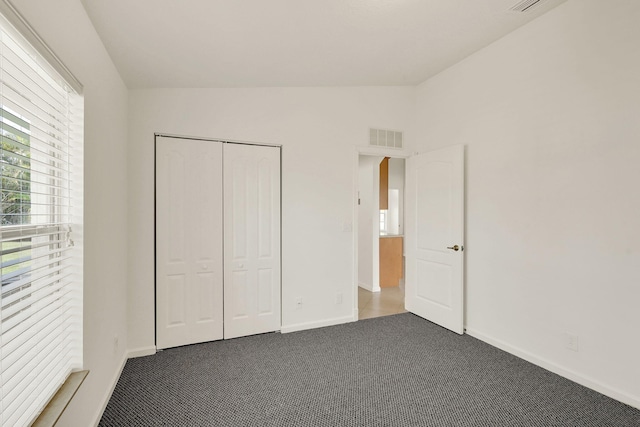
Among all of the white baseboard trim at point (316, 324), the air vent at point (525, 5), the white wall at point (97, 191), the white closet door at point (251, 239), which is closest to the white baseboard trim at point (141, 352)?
the white wall at point (97, 191)

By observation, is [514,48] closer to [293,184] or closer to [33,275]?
[293,184]

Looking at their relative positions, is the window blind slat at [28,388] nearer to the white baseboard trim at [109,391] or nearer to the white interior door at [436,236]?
the white baseboard trim at [109,391]

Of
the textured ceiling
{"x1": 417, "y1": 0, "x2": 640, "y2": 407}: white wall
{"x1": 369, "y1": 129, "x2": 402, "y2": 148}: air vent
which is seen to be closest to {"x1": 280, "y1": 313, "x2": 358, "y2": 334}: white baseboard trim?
{"x1": 417, "y1": 0, "x2": 640, "y2": 407}: white wall

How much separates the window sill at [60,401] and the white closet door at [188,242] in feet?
4.42

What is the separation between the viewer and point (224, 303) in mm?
3236

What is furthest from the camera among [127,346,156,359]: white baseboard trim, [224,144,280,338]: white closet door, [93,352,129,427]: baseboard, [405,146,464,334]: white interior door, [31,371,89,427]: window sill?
[405,146,464,334]: white interior door

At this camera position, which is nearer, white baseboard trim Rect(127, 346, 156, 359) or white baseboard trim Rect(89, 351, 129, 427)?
white baseboard trim Rect(89, 351, 129, 427)

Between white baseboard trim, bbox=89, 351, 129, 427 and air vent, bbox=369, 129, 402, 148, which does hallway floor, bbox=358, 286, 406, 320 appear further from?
white baseboard trim, bbox=89, 351, 129, 427

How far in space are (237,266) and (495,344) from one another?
264 centimetres

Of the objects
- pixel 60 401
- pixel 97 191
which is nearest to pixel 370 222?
pixel 97 191

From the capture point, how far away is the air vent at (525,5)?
2.38 meters

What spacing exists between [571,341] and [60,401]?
330 cm

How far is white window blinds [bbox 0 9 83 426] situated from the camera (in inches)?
46.3

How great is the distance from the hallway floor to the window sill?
290 centimetres
